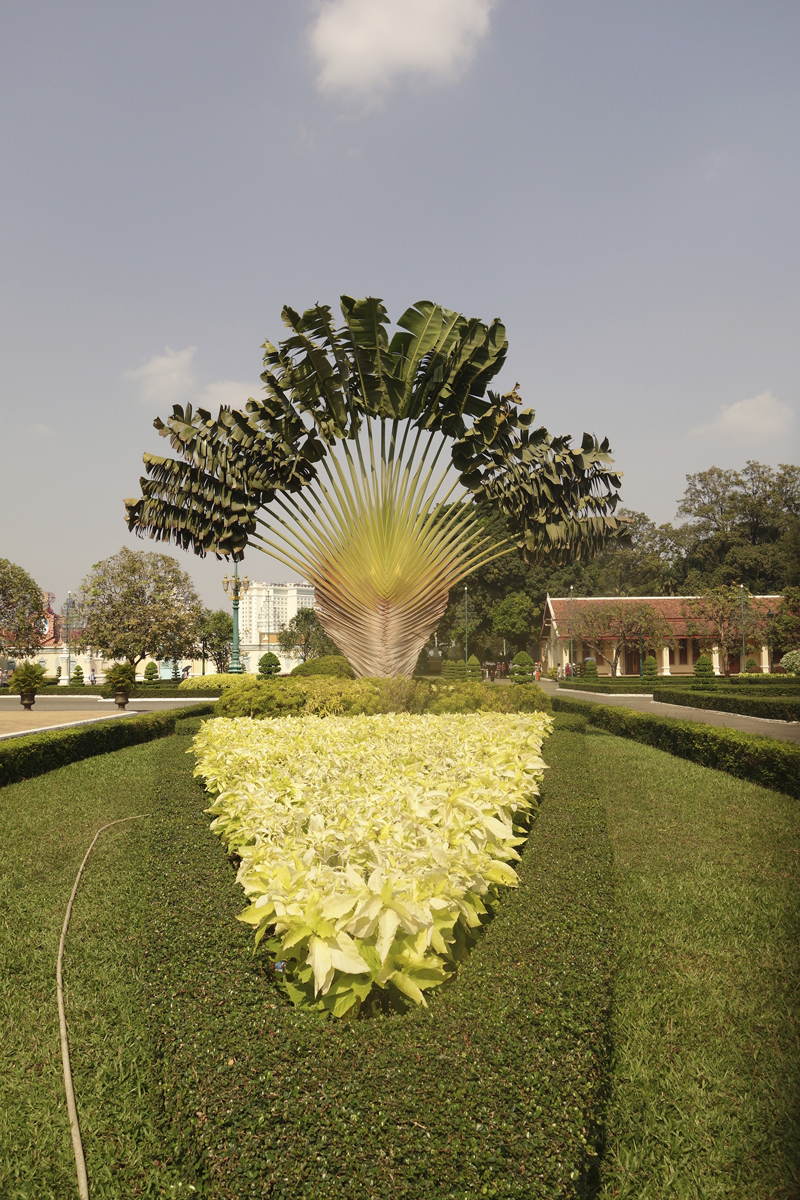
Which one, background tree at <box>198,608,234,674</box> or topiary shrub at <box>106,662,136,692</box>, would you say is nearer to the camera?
topiary shrub at <box>106,662,136,692</box>

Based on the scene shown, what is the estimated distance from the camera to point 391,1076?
2.24m

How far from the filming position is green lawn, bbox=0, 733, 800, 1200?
2047 mm

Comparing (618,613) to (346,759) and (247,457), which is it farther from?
(346,759)

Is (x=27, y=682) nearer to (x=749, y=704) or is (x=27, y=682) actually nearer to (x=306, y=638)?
(x=749, y=704)

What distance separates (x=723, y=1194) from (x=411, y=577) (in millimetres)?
12534

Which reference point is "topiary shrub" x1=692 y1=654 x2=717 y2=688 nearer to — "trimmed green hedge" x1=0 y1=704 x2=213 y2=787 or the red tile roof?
the red tile roof

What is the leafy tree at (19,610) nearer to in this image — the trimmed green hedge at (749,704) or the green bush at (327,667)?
the green bush at (327,667)

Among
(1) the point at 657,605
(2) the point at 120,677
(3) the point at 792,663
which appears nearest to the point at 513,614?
(1) the point at 657,605

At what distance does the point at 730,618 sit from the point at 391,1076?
149 feet

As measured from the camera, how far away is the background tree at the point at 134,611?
38469mm

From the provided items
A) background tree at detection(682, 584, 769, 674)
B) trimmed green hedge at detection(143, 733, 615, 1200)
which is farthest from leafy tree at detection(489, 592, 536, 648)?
trimmed green hedge at detection(143, 733, 615, 1200)

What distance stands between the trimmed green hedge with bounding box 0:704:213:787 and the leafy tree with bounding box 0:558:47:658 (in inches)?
1318

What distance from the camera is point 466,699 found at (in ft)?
41.6

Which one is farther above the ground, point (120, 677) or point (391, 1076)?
point (120, 677)
